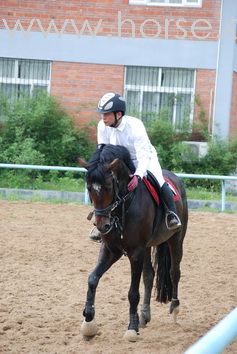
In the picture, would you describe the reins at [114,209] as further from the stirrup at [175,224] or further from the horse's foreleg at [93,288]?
the stirrup at [175,224]

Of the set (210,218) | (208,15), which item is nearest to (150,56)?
(208,15)

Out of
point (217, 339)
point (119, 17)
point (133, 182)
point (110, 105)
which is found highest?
point (119, 17)

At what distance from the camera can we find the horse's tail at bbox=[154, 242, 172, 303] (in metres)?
7.63

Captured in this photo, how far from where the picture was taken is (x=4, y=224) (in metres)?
13.2

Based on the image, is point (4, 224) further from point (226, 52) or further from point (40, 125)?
point (226, 52)

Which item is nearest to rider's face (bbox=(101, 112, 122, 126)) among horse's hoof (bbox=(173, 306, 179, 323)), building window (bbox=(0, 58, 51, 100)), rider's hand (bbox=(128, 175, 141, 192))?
rider's hand (bbox=(128, 175, 141, 192))

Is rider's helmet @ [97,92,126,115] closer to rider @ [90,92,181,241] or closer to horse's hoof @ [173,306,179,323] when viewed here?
rider @ [90,92,181,241]

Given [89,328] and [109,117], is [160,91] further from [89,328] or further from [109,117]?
[89,328]

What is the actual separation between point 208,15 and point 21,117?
6.11 meters

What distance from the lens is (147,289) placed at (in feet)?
23.9

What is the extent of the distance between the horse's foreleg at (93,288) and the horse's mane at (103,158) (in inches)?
32.0

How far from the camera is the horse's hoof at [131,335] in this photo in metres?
6.42

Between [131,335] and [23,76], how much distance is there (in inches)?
640

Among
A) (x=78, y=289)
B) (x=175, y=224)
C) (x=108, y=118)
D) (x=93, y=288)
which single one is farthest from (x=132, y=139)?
(x=78, y=289)
